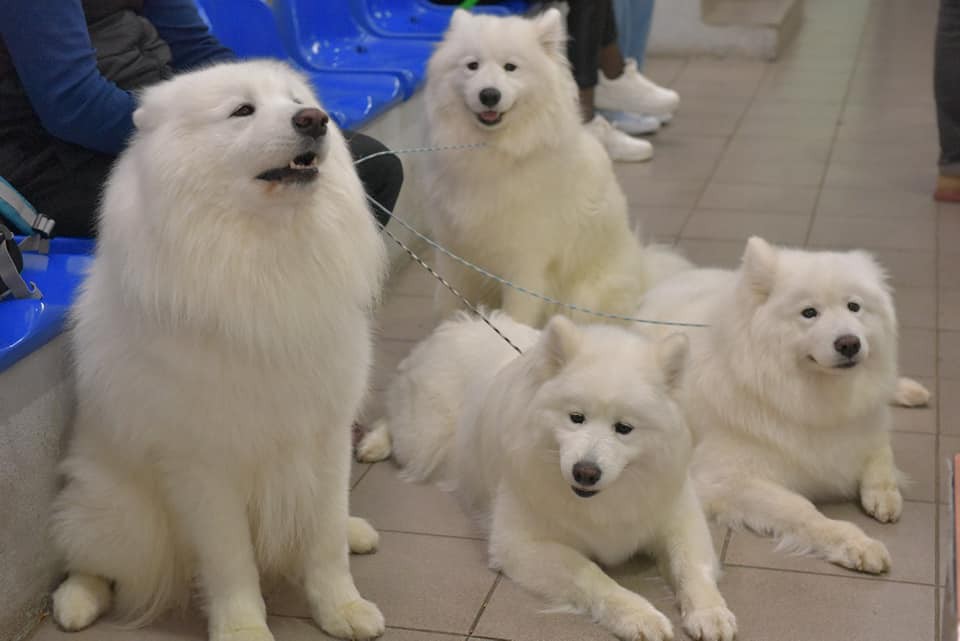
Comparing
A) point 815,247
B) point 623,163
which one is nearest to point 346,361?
point 815,247

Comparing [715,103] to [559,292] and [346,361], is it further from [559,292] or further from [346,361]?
[346,361]

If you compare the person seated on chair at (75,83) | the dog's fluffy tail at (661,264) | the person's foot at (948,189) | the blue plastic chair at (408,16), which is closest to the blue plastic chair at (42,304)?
the person seated on chair at (75,83)

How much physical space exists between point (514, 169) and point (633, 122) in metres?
2.91

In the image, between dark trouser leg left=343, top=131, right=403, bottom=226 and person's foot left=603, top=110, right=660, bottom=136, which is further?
person's foot left=603, top=110, right=660, bottom=136

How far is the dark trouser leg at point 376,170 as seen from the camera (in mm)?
3590

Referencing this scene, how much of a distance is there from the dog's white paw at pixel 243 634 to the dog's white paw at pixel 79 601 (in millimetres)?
318

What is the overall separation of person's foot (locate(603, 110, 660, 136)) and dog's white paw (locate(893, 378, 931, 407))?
3203mm

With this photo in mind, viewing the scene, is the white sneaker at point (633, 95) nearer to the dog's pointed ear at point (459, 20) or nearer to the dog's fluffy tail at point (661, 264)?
the dog's fluffy tail at point (661, 264)

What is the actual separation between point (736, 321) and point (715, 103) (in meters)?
4.35

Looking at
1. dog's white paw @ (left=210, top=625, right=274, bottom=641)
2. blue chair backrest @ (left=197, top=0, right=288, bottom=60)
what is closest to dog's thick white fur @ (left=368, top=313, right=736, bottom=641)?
dog's white paw @ (left=210, top=625, right=274, bottom=641)

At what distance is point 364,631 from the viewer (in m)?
2.47

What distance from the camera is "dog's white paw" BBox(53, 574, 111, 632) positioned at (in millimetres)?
2502

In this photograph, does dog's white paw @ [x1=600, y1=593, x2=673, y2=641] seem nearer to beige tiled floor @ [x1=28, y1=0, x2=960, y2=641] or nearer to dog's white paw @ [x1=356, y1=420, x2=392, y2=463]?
beige tiled floor @ [x1=28, y1=0, x2=960, y2=641]

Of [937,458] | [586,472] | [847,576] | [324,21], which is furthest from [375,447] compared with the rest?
[324,21]
